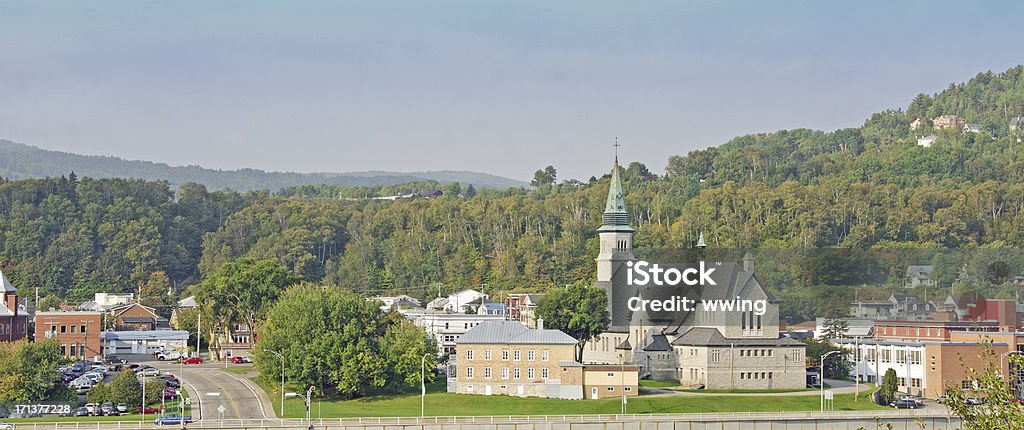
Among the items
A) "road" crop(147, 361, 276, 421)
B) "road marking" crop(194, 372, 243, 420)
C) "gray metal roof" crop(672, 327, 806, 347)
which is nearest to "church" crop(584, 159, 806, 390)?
"gray metal roof" crop(672, 327, 806, 347)

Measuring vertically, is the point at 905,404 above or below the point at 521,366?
below

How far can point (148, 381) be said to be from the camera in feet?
297

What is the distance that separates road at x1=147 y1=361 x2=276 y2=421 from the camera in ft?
277


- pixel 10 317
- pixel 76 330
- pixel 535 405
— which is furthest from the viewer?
pixel 76 330

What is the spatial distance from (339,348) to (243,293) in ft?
118

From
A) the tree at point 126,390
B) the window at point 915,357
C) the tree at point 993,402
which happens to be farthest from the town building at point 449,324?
the tree at point 993,402

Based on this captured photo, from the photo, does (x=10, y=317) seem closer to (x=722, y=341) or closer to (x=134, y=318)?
(x=134, y=318)

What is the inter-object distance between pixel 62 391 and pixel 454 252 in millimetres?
112201

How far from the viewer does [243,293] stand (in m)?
127

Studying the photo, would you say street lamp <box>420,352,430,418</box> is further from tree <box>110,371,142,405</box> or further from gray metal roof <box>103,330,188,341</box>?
gray metal roof <box>103,330,188,341</box>

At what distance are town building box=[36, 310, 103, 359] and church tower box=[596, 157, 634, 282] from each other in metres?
40.2

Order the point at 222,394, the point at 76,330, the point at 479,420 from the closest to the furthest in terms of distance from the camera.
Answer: the point at 479,420 < the point at 222,394 < the point at 76,330

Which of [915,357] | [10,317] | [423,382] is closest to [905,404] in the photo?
[915,357]

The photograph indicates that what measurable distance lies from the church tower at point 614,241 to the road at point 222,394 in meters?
33.9
